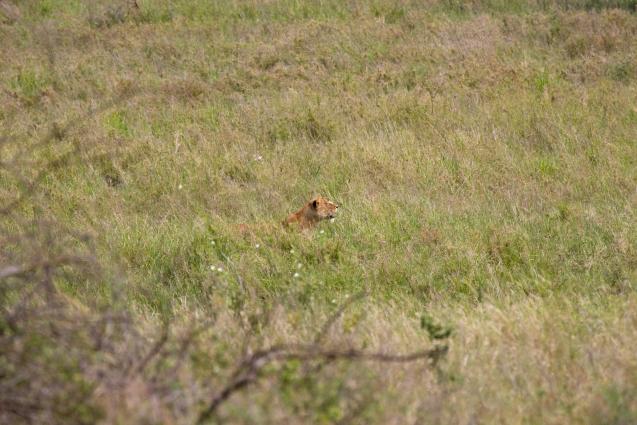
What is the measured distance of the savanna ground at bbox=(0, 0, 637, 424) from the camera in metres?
3.25

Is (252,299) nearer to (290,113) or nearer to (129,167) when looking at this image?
(129,167)

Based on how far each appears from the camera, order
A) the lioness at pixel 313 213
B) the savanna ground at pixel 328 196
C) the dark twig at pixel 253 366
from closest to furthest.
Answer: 1. the dark twig at pixel 253 366
2. the savanna ground at pixel 328 196
3. the lioness at pixel 313 213

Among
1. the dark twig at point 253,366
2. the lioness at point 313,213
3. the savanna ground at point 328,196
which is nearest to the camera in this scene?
the dark twig at point 253,366

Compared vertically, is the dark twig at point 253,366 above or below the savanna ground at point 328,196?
above

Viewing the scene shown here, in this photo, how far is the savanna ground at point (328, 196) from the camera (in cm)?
325

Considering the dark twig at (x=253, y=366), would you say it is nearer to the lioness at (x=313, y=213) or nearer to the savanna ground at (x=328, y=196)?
the savanna ground at (x=328, y=196)

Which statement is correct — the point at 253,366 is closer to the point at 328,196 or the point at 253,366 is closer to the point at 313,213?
the point at 313,213

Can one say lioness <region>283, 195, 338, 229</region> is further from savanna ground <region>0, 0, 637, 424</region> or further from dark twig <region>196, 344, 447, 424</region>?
dark twig <region>196, 344, 447, 424</region>

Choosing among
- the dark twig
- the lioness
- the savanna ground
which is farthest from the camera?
the lioness

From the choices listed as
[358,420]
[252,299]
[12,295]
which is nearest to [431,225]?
[252,299]

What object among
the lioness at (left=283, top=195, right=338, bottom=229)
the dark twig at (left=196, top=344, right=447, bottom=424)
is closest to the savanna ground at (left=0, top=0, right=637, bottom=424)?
the dark twig at (left=196, top=344, right=447, bottom=424)

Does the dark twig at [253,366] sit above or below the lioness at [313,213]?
above

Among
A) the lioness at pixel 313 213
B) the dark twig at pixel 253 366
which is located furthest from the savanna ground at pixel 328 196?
the lioness at pixel 313 213

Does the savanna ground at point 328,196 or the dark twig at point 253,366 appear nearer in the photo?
the dark twig at point 253,366
